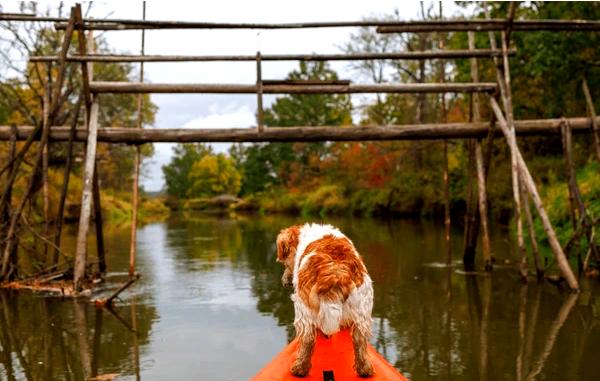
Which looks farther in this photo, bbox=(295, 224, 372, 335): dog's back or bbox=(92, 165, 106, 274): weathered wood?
bbox=(92, 165, 106, 274): weathered wood

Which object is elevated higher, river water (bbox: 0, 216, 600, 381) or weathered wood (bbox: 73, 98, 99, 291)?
weathered wood (bbox: 73, 98, 99, 291)

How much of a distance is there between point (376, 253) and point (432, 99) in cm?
1833

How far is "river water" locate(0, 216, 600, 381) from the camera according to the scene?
21.2 ft

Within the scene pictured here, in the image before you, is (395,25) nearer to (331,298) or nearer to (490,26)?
(490,26)

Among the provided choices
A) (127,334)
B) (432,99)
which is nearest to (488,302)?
(127,334)

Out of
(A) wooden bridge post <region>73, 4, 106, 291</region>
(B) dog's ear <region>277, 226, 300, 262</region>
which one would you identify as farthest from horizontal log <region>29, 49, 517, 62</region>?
(B) dog's ear <region>277, 226, 300, 262</region>

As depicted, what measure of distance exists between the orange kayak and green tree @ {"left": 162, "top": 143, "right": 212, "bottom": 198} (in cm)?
7559

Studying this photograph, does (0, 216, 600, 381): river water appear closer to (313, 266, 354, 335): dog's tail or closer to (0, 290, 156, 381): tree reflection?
(0, 290, 156, 381): tree reflection

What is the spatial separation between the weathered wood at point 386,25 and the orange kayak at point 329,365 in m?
6.61

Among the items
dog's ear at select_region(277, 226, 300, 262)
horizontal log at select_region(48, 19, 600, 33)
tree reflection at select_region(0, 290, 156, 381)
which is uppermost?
horizontal log at select_region(48, 19, 600, 33)

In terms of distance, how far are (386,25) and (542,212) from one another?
4.04 meters

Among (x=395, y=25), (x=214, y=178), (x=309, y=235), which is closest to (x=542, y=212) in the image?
(x=395, y=25)

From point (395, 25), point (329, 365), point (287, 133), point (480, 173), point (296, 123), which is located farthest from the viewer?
point (296, 123)

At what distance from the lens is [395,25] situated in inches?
416
